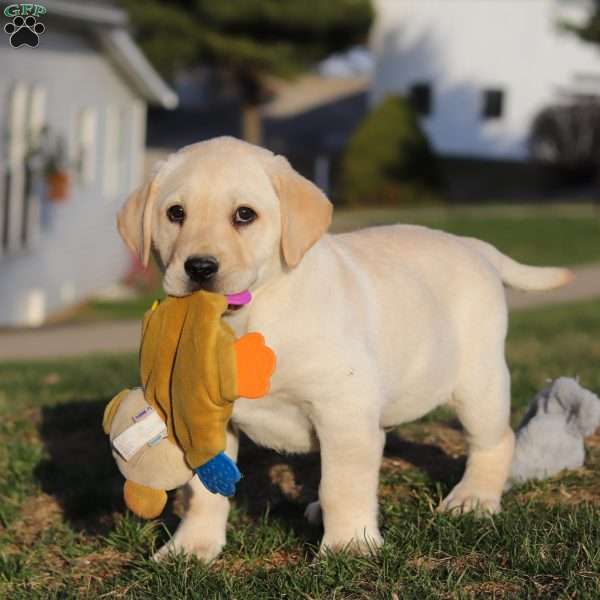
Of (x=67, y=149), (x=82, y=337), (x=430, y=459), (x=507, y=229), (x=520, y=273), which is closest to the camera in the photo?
(x=520, y=273)

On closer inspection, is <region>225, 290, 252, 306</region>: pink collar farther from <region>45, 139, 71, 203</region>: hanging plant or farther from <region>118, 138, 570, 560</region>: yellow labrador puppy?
<region>45, 139, 71, 203</region>: hanging plant

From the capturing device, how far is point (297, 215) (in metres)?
3.78

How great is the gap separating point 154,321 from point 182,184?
483mm

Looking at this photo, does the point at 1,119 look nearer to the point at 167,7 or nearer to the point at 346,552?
the point at 346,552

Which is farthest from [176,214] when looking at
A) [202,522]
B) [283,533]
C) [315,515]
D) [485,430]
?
[485,430]

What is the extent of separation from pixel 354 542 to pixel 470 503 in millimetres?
667

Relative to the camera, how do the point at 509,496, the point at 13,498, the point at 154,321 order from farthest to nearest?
the point at 13,498
the point at 509,496
the point at 154,321

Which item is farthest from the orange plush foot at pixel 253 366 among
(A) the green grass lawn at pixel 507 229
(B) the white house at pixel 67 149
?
(A) the green grass lawn at pixel 507 229

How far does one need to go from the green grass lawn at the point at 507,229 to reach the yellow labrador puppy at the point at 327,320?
13454 millimetres

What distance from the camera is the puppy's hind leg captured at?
14.9 ft

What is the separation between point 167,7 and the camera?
120ft

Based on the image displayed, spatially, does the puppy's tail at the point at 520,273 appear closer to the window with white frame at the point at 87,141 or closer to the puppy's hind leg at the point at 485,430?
the puppy's hind leg at the point at 485,430

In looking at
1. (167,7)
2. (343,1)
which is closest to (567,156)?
(343,1)

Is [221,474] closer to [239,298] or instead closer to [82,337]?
[239,298]
